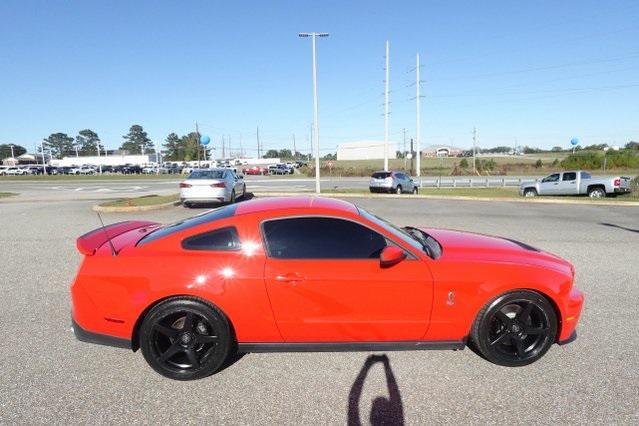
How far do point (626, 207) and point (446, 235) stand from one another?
572 inches

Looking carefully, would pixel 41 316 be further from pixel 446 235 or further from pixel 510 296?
pixel 510 296

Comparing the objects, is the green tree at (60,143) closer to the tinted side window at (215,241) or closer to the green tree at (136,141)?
the green tree at (136,141)

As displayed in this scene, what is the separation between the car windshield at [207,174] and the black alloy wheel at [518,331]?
12.0m

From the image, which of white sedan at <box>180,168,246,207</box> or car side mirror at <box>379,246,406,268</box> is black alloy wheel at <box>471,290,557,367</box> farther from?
white sedan at <box>180,168,246,207</box>

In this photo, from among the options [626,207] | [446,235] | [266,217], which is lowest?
[626,207]

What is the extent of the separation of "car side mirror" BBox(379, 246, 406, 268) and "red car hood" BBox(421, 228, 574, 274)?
18.3 inches

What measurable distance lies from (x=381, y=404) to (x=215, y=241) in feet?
5.71

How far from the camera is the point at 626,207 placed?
14.2 metres

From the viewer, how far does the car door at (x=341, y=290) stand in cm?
293

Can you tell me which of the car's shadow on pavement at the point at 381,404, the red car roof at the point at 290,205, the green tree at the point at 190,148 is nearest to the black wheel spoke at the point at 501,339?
the car's shadow on pavement at the point at 381,404

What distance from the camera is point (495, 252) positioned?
10.8ft

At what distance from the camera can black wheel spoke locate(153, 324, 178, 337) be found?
2.95 metres

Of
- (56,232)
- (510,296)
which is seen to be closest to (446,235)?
(510,296)

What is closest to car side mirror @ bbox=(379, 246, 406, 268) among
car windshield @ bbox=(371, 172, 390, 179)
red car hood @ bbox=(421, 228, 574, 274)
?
red car hood @ bbox=(421, 228, 574, 274)
